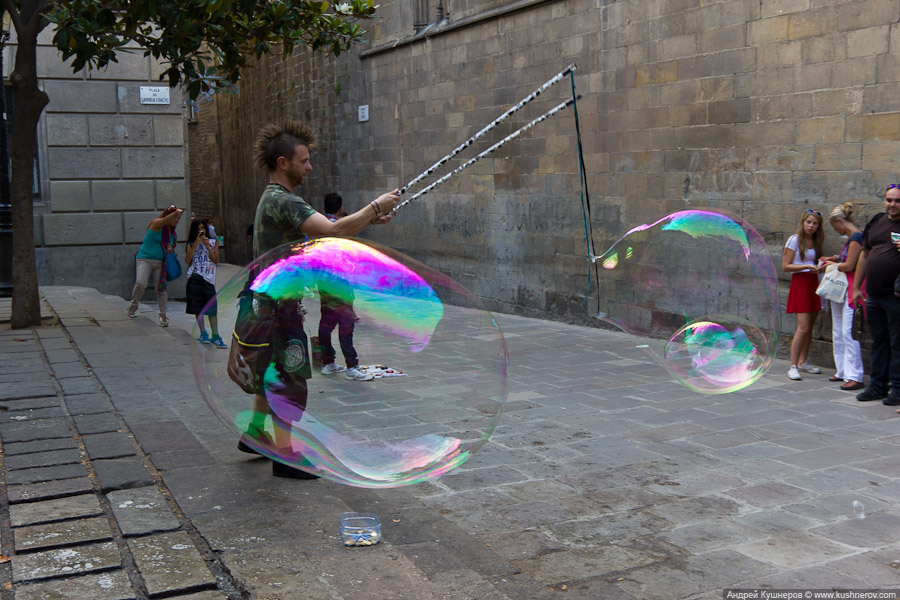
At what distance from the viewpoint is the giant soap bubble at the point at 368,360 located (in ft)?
11.6

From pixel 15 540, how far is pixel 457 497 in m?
1.98

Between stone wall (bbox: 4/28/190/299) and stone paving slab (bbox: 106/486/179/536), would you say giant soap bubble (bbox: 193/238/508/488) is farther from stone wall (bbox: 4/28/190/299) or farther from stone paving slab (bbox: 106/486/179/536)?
stone wall (bbox: 4/28/190/299)

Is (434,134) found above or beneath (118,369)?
above

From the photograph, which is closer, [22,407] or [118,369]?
[22,407]

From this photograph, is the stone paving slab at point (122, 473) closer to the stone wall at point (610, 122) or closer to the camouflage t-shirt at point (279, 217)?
the camouflage t-shirt at point (279, 217)

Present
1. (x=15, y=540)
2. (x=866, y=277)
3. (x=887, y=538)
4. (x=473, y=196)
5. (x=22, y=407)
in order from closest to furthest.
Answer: (x=15, y=540)
(x=887, y=538)
(x=22, y=407)
(x=866, y=277)
(x=473, y=196)

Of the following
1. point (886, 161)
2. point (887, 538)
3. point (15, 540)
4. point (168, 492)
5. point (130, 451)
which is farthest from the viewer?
point (886, 161)

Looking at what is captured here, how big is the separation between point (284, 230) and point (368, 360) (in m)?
1.12

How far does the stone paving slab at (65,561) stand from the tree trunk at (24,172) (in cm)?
664

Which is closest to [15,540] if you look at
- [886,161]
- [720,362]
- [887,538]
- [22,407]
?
[22,407]

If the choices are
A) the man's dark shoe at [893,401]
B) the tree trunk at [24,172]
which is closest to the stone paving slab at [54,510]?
the man's dark shoe at [893,401]

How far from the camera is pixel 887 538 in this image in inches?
149

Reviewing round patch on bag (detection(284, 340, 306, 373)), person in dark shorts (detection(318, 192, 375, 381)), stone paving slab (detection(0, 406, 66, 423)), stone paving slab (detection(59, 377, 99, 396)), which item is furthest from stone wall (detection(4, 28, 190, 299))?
person in dark shorts (detection(318, 192, 375, 381))

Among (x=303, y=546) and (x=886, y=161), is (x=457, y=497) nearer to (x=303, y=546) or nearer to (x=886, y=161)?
(x=303, y=546)
